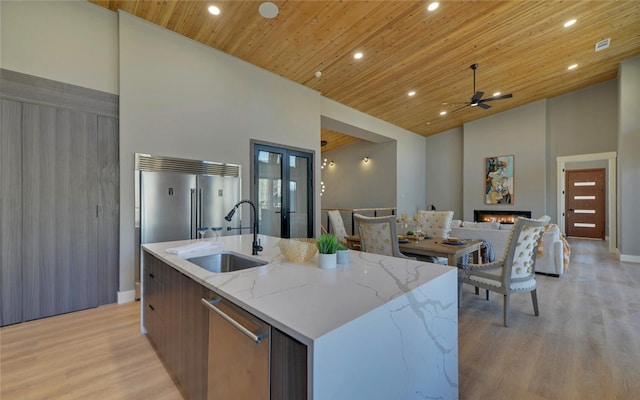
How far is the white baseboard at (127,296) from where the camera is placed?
3384mm

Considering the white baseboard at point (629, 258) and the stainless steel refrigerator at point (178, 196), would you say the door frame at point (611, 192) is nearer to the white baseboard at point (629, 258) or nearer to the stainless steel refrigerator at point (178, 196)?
the white baseboard at point (629, 258)

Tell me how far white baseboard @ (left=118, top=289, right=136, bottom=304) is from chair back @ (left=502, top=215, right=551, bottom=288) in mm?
4239

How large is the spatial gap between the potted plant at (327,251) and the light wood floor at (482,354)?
1276 mm

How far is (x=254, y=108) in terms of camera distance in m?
4.70

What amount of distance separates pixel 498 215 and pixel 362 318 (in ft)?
29.4

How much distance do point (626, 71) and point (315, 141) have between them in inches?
258

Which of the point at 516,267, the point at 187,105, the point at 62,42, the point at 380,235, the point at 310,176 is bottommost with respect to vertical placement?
the point at 516,267

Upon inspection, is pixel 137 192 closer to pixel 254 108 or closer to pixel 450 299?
pixel 254 108

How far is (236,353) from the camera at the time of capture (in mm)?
1136

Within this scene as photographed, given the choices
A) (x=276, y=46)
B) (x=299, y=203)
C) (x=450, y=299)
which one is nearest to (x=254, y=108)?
(x=276, y=46)

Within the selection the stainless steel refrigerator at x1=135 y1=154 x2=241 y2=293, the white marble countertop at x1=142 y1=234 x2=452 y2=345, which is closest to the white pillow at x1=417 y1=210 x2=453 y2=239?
the white marble countertop at x1=142 y1=234 x2=452 y2=345

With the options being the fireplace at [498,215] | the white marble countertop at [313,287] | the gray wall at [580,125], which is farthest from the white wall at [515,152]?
the white marble countertop at [313,287]

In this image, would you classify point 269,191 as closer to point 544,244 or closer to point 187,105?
point 187,105

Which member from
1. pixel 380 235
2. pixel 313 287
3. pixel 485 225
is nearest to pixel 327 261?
pixel 313 287
